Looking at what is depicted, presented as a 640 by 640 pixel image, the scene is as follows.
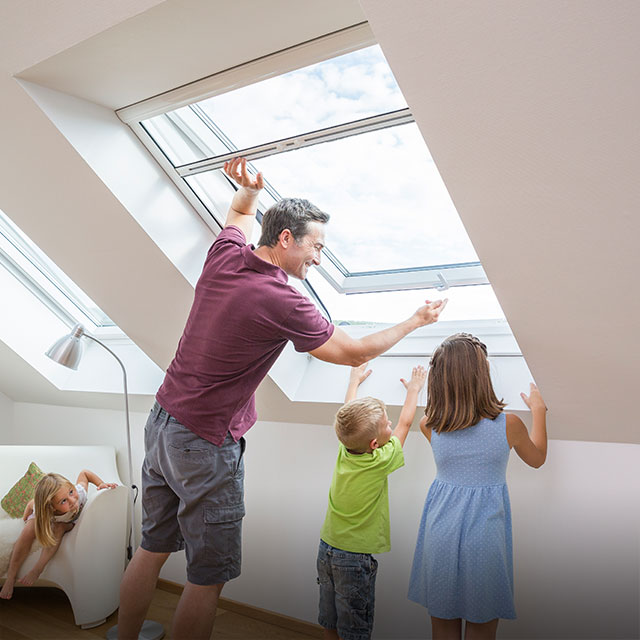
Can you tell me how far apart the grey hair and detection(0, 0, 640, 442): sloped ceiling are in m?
0.45

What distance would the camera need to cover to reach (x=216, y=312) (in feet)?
5.88

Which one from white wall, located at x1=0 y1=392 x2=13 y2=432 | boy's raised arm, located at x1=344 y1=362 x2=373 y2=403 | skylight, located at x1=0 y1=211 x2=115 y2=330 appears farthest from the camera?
white wall, located at x1=0 y1=392 x2=13 y2=432

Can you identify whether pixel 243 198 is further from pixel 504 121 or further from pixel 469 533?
pixel 469 533

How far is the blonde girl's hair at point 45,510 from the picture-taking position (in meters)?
2.71

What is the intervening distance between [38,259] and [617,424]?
2.98m

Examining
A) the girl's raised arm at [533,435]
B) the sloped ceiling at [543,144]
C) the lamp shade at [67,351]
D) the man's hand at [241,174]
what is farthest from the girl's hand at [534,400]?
the lamp shade at [67,351]

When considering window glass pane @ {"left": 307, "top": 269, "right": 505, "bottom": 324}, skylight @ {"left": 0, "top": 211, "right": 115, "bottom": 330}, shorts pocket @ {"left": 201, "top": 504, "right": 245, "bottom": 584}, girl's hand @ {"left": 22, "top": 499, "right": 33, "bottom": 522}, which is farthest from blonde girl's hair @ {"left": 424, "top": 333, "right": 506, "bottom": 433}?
skylight @ {"left": 0, "top": 211, "right": 115, "bottom": 330}

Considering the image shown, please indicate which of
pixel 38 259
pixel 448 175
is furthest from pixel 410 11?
pixel 38 259

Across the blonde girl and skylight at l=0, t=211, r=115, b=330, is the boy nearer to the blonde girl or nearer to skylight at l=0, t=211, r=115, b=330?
the blonde girl

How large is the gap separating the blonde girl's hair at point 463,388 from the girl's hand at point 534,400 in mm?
111

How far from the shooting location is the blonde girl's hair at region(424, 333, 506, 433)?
1900 mm

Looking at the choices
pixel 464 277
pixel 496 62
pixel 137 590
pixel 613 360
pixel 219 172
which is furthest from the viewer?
pixel 219 172

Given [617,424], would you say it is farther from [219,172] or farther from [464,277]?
[219,172]

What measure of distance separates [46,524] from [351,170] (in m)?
2.07
